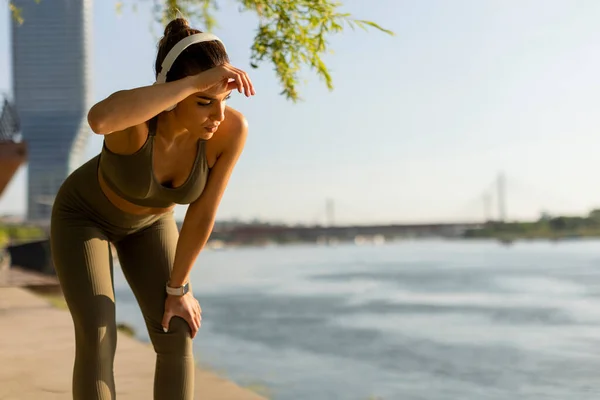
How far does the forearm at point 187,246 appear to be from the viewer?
5.87 ft

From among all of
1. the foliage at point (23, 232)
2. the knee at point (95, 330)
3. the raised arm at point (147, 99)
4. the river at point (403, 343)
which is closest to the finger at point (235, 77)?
the raised arm at point (147, 99)

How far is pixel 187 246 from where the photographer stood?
1793 mm

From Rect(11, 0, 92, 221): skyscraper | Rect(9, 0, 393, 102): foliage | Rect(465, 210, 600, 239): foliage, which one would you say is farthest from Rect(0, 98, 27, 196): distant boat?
Rect(465, 210, 600, 239): foliage

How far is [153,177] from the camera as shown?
166 cm

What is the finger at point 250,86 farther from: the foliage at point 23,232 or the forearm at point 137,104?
the foliage at point 23,232

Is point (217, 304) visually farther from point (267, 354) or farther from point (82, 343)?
point (82, 343)

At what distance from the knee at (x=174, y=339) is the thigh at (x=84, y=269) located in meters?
0.12

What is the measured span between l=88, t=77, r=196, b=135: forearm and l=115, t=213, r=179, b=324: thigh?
0.41m

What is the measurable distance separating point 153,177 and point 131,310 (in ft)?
49.6

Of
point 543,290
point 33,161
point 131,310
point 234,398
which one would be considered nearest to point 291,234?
point 543,290

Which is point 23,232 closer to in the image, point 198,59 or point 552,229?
point 198,59

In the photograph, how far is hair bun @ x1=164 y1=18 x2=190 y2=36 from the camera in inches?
65.8

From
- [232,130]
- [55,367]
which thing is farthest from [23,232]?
[232,130]

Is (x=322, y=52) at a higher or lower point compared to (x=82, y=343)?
higher
